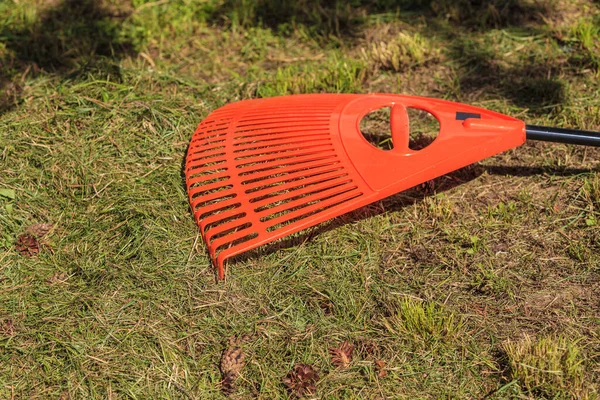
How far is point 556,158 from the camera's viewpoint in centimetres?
303

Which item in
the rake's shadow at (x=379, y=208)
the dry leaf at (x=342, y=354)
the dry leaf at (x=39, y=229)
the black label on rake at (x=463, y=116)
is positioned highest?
the black label on rake at (x=463, y=116)

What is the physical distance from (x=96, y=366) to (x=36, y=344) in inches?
9.3

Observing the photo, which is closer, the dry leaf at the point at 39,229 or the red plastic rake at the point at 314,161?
the red plastic rake at the point at 314,161

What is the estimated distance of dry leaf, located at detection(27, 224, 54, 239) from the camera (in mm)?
2742

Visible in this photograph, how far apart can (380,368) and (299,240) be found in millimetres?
642

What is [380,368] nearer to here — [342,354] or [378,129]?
[342,354]

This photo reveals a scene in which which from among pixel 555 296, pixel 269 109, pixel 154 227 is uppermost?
pixel 269 109

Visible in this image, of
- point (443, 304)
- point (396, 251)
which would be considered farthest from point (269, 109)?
point (443, 304)

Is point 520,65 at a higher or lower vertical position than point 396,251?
higher

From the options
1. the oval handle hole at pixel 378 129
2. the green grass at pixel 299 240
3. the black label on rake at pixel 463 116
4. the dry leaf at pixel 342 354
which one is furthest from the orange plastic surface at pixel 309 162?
the dry leaf at pixel 342 354

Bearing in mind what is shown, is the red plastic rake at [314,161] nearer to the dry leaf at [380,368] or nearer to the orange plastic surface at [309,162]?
the orange plastic surface at [309,162]

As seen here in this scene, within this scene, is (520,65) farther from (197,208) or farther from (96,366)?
(96,366)

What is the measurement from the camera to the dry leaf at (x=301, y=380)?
2244 millimetres

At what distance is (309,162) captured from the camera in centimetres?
277
